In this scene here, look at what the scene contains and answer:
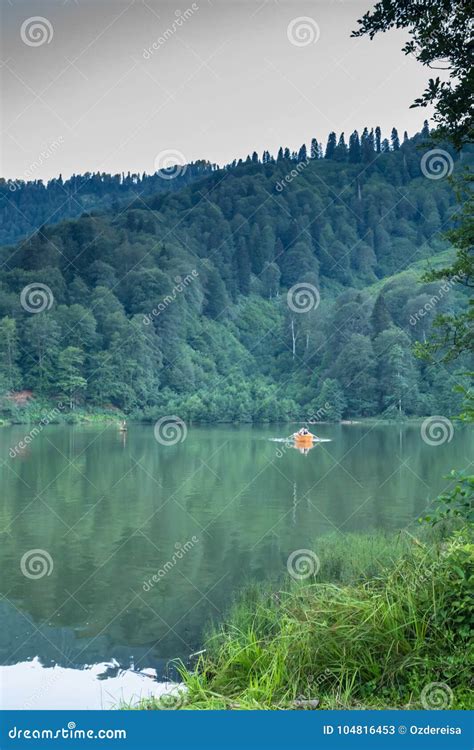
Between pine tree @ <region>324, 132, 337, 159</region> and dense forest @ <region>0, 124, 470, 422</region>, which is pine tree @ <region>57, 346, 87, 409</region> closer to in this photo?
dense forest @ <region>0, 124, 470, 422</region>

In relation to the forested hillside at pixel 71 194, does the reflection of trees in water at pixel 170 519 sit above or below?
below

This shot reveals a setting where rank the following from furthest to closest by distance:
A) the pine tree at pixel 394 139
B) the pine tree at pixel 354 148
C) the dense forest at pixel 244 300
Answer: the pine tree at pixel 394 139 → the pine tree at pixel 354 148 → the dense forest at pixel 244 300

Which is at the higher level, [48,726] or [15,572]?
[48,726]

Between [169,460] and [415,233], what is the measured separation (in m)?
96.0

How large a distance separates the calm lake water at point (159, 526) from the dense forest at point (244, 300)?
683 inches

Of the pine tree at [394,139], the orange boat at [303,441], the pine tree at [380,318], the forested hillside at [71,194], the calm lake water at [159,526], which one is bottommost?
the calm lake water at [159,526]

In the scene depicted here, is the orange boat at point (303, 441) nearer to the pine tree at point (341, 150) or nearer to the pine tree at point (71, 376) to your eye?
the pine tree at point (71, 376)

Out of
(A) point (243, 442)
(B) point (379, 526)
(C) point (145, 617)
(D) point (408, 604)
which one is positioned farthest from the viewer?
(A) point (243, 442)

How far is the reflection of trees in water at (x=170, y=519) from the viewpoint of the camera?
33.3 ft

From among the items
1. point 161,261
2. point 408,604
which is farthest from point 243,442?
point 161,261

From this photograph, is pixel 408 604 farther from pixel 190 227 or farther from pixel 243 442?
pixel 190 227

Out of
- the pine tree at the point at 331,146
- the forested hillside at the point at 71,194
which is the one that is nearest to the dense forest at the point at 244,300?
the pine tree at the point at 331,146

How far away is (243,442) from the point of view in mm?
41469

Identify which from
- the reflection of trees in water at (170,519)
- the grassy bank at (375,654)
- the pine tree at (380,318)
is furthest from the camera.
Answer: the pine tree at (380,318)
